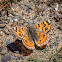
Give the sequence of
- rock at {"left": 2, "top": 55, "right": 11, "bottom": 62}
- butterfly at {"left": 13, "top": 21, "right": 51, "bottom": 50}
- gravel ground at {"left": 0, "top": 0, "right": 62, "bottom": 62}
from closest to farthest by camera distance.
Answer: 1. rock at {"left": 2, "top": 55, "right": 11, "bottom": 62}
2. butterfly at {"left": 13, "top": 21, "right": 51, "bottom": 50}
3. gravel ground at {"left": 0, "top": 0, "right": 62, "bottom": 62}

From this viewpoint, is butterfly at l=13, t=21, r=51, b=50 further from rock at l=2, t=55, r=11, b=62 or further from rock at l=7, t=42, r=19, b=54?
rock at l=2, t=55, r=11, b=62

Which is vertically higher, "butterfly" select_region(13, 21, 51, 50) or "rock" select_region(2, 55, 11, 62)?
"butterfly" select_region(13, 21, 51, 50)

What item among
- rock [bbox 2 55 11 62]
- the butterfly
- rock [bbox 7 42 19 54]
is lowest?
rock [bbox 2 55 11 62]

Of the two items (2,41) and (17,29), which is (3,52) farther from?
(17,29)

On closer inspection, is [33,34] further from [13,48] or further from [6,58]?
[6,58]

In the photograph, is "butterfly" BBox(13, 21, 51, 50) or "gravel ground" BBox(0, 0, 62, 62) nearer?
"butterfly" BBox(13, 21, 51, 50)

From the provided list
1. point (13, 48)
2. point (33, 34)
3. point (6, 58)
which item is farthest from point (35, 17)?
point (6, 58)

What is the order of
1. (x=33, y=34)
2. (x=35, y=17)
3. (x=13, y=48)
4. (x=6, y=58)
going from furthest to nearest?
(x=35, y=17)
(x=33, y=34)
(x=13, y=48)
(x=6, y=58)

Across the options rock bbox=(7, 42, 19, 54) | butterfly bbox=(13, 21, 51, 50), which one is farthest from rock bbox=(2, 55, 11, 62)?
butterfly bbox=(13, 21, 51, 50)

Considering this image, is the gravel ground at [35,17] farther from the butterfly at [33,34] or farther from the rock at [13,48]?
the butterfly at [33,34]
